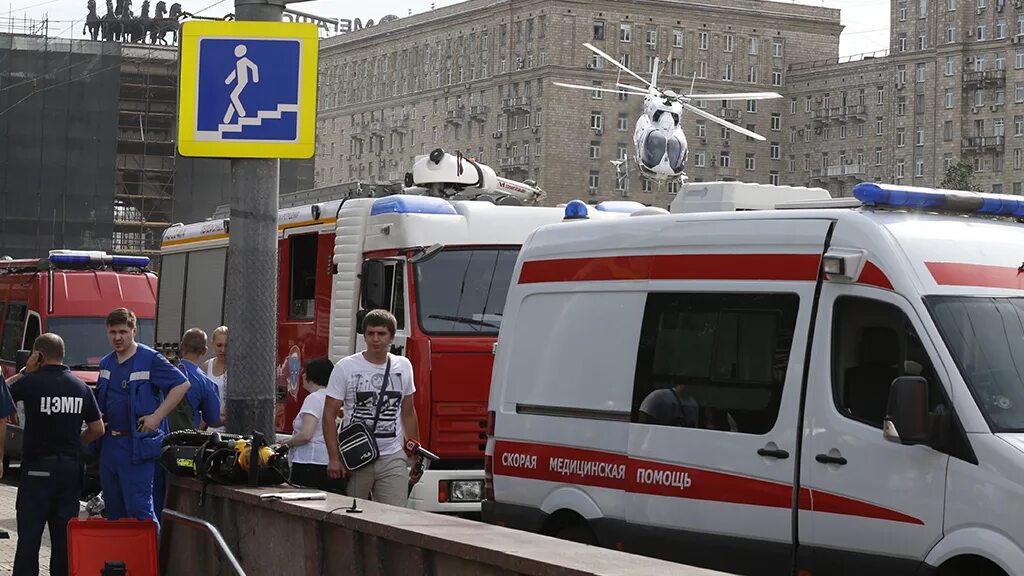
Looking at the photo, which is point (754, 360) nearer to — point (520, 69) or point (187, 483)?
point (187, 483)

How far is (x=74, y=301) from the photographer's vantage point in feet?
77.8

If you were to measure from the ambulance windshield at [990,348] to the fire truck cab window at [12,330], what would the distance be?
17.4 meters

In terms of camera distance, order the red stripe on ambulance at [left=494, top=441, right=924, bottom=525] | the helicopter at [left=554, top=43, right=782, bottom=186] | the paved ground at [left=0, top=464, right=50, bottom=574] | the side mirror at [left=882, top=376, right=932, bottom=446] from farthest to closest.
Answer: the helicopter at [left=554, top=43, right=782, bottom=186] < the paved ground at [left=0, top=464, right=50, bottom=574] < the red stripe on ambulance at [left=494, top=441, right=924, bottom=525] < the side mirror at [left=882, top=376, right=932, bottom=446]

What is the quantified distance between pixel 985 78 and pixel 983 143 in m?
4.90

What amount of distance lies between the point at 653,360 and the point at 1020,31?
465 ft

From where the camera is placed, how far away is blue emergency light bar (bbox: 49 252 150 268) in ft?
78.7

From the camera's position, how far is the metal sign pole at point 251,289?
1114cm

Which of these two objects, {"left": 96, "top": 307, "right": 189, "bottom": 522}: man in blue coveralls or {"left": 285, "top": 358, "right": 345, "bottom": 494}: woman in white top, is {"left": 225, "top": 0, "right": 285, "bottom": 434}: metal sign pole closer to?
{"left": 96, "top": 307, "right": 189, "bottom": 522}: man in blue coveralls

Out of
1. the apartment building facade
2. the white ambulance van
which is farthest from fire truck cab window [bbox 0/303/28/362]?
the apartment building facade

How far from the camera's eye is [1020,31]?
5738 inches

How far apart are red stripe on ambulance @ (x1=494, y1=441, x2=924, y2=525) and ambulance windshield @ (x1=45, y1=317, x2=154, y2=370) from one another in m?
13.1

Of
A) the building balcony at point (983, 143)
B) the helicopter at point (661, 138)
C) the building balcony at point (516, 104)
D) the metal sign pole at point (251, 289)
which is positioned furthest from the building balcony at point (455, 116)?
the metal sign pole at point (251, 289)

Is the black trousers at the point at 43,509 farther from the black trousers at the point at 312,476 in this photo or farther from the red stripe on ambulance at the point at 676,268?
the red stripe on ambulance at the point at 676,268

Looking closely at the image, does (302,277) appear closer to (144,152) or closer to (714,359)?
(714,359)
